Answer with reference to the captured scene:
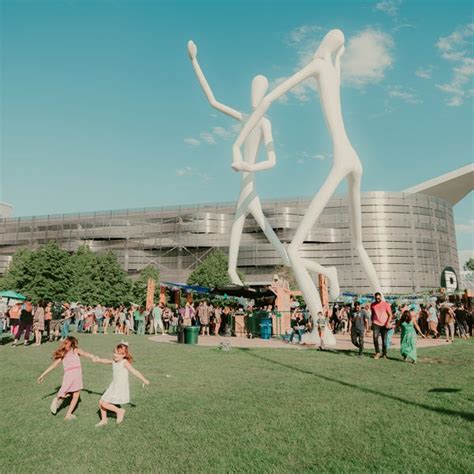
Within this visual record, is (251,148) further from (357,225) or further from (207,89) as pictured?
(357,225)

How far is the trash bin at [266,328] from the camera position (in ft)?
64.7

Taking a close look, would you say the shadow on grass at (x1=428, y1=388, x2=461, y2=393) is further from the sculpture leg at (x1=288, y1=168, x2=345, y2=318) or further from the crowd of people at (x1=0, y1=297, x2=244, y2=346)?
the crowd of people at (x1=0, y1=297, x2=244, y2=346)

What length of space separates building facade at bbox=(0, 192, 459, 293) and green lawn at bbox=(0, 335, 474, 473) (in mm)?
57815

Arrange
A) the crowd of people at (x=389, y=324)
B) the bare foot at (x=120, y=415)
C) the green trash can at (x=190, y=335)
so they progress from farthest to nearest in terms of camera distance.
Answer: the green trash can at (x=190, y=335) → the crowd of people at (x=389, y=324) → the bare foot at (x=120, y=415)

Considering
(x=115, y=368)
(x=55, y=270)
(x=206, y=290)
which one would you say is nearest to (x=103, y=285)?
(x=55, y=270)

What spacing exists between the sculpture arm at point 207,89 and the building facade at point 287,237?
47.7 m

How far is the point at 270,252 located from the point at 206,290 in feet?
146

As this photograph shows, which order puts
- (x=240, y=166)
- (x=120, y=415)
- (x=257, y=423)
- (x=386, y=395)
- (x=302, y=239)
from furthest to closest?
(x=302, y=239)
(x=240, y=166)
(x=386, y=395)
(x=120, y=415)
(x=257, y=423)

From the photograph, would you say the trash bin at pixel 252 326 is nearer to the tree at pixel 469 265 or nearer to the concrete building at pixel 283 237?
the concrete building at pixel 283 237

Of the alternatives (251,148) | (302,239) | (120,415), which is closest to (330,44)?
(251,148)

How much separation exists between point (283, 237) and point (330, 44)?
50920mm

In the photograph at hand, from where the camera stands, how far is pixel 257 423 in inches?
217

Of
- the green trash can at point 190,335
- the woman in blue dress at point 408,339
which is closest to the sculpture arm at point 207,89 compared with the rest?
the green trash can at point 190,335

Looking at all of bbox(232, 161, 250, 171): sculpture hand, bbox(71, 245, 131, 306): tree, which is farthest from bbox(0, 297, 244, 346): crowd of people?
bbox(71, 245, 131, 306): tree
